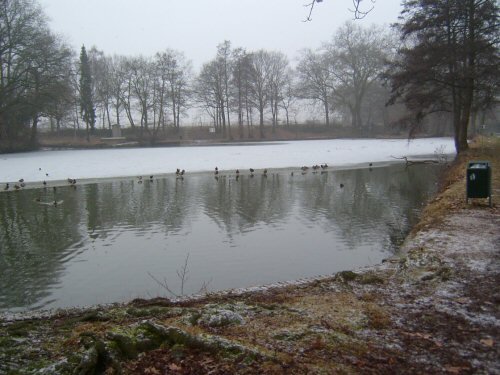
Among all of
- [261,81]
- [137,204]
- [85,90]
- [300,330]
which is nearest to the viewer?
[300,330]

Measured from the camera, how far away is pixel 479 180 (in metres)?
11.0

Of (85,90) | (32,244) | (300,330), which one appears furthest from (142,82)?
(300,330)

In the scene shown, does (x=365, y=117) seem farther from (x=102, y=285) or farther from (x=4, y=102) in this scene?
(x=102, y=285)

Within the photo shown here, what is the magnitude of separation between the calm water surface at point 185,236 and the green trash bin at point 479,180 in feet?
6.81

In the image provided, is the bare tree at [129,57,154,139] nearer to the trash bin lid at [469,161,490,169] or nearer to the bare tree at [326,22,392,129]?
the bare tree at [326,22,392,129]

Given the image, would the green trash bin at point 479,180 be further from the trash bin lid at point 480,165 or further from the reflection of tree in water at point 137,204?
the reflection of tree in water at point 137,204

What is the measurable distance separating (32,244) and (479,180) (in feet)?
38.0

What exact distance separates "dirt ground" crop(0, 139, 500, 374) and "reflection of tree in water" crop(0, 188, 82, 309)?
2.44 m

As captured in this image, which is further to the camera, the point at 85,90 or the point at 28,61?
the point at 85,90

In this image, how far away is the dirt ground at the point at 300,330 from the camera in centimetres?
393

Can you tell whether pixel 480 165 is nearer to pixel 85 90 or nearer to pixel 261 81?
pixel 85 90

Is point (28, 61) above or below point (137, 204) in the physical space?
above

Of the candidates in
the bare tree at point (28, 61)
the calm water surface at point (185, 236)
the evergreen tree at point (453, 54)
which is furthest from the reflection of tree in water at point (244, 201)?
the bare tree at point (28, 61)

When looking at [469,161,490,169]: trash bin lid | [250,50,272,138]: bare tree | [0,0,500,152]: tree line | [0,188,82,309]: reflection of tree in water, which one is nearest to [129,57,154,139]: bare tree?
[0,0,500,152]: tree line
